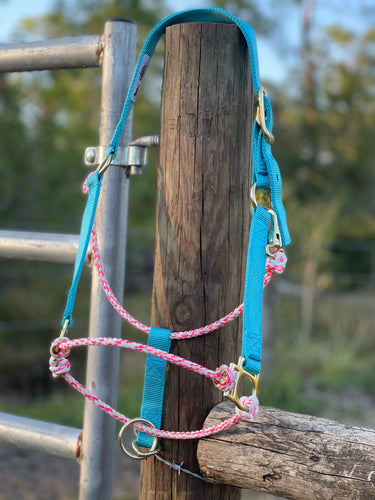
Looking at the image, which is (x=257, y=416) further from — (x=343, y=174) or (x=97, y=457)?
(x=343, y=174)

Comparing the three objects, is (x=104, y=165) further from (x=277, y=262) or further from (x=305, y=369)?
(x=305, y=369)

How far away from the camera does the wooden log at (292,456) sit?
947 mm

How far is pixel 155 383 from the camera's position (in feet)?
3.72

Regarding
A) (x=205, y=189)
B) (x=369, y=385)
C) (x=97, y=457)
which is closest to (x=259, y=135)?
(x=205, y=189)

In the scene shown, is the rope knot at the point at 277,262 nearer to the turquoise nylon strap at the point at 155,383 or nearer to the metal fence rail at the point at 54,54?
the turquoise nylon strap at the point at 155,383

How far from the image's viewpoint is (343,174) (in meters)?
11.4

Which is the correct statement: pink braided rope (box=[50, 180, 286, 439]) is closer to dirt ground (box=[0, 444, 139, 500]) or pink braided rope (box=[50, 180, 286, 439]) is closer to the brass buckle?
the brass buckle

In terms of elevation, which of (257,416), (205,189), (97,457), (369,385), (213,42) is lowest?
(369,385)

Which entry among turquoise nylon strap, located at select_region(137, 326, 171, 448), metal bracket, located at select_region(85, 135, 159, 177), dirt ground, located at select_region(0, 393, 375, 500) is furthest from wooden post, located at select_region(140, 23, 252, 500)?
dirt ground, located at select_region(0, 393, 375, 500)

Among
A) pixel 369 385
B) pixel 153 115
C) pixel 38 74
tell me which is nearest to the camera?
pixel 369 385

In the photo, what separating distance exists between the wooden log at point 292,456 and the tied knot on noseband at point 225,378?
0.10 m

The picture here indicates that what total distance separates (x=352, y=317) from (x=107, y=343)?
787 centimetres

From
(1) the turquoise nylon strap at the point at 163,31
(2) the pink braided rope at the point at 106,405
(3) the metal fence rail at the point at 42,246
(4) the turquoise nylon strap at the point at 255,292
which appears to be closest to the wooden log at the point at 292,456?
(2) the pink braided rope at the point at 106,405

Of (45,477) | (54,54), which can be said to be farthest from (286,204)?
(54,54)
